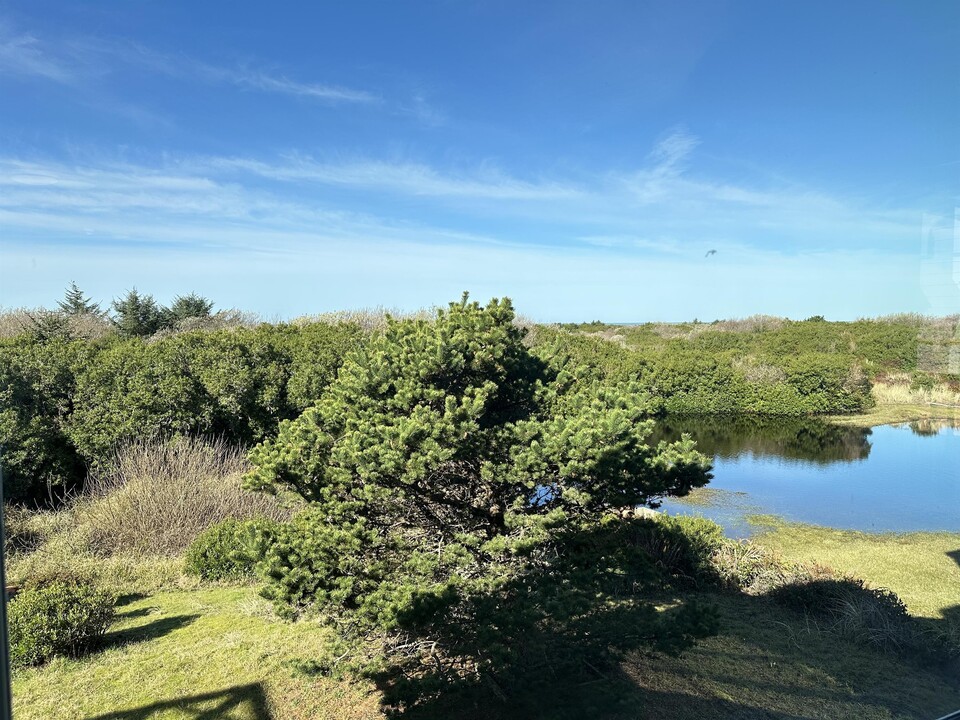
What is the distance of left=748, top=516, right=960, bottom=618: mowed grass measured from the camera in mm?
2180

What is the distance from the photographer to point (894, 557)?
2.81m

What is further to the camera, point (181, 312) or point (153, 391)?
point (181, 312)

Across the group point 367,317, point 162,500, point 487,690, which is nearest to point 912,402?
point 487,690

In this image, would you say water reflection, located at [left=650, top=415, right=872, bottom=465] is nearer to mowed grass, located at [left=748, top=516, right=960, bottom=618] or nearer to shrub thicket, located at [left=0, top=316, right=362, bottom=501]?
mowed grass, located at [left=748, top=516, right=960, bottom=618]

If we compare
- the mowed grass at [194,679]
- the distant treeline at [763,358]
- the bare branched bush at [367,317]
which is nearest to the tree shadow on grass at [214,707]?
the mowed grass at [194,679]

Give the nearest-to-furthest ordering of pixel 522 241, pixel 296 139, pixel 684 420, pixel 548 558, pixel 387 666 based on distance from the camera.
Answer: pixel 387 666, pixel 548 558, pixel 522 241, pixel 296 139, pixel 684 420

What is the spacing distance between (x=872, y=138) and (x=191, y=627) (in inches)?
148


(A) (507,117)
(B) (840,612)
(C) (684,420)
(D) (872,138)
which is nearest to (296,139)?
(A) (507,117)

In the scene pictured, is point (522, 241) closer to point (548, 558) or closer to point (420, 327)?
point (420, 327)

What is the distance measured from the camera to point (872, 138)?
2150mm

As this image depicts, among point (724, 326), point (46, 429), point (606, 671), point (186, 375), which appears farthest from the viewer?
point (724, 326)

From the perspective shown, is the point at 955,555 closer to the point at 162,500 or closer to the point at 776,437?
the point at 162,500

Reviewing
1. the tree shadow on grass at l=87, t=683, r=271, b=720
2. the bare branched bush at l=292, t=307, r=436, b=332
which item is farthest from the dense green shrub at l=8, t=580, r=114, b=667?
the bare branched bush at l=292, t=307, r=436, b=332

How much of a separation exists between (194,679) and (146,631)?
822 mm
